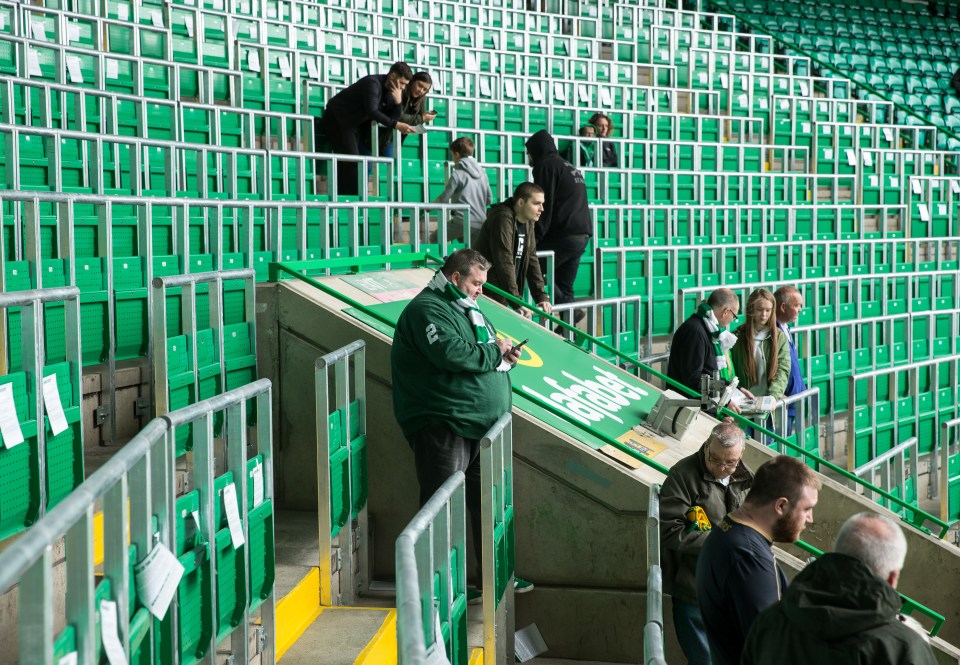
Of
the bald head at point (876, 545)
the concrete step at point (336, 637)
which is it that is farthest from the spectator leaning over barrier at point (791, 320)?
the bald head at point (876, 545)

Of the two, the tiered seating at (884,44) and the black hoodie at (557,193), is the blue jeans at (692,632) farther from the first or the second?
the tiered seating at (884,44)

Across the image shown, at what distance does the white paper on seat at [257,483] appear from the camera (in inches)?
135

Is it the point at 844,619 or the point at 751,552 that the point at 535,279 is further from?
the point at 844,619

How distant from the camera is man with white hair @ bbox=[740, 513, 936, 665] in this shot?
240 centimetres

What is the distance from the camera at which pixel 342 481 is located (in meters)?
4.68

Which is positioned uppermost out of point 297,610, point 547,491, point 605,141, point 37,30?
point 37,30

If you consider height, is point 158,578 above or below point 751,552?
above

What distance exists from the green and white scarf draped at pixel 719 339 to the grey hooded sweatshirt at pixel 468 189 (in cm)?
212

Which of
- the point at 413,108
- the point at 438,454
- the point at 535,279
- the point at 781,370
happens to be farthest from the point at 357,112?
the point at 438,454

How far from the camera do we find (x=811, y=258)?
1033 centimetres

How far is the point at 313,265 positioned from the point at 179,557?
3.21 metres

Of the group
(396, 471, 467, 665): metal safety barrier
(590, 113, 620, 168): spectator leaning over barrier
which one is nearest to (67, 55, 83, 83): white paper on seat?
(590, 113, 620, 168): spectator leaning over barrier

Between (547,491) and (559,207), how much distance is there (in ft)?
9.83

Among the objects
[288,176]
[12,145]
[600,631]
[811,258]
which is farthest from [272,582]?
[811,258]
